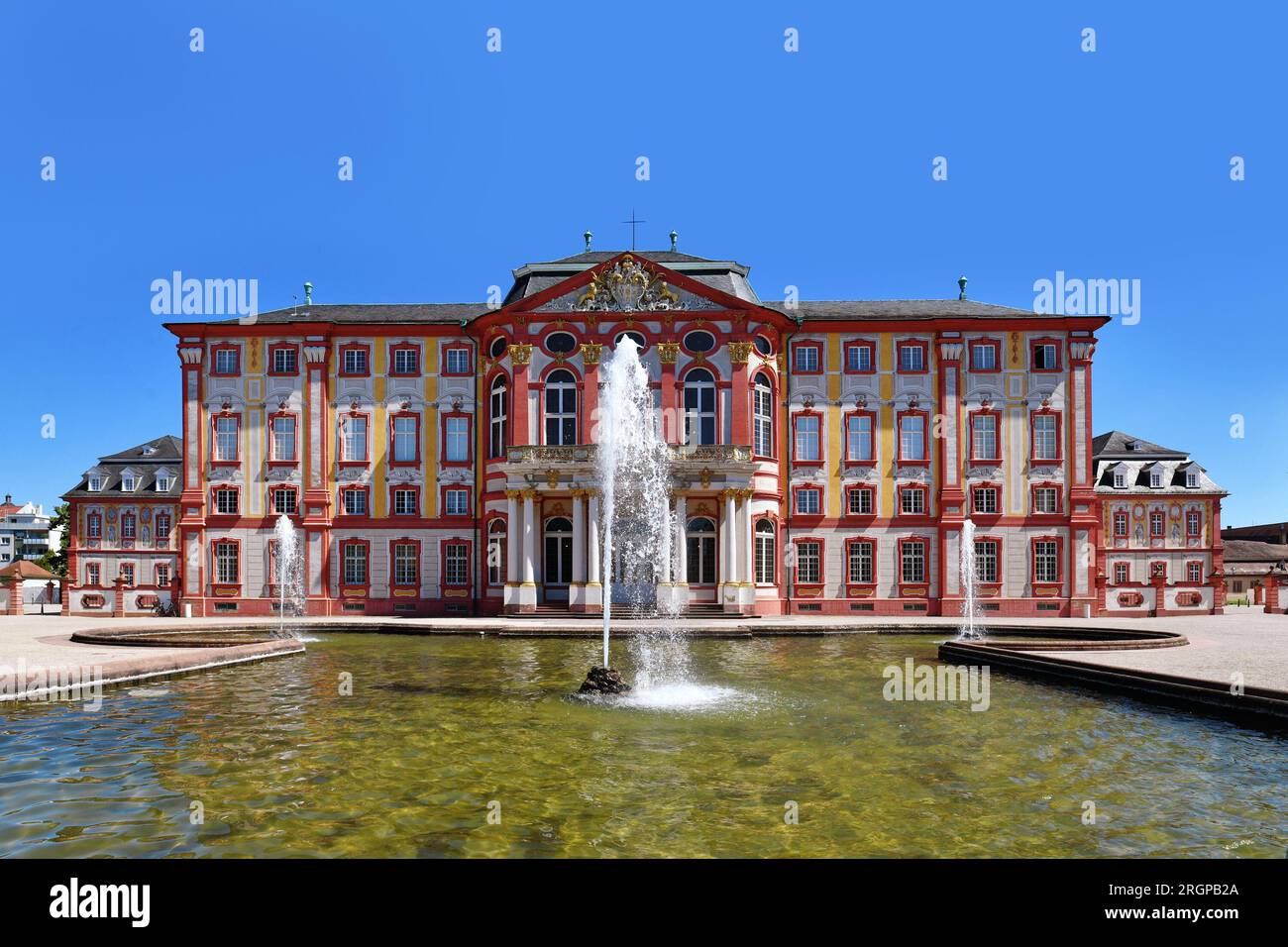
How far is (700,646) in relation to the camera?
28.9 m

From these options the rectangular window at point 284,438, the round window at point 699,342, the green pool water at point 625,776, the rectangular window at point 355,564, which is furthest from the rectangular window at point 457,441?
the green pool water at point 625,776

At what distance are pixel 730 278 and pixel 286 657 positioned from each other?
28.7 metres

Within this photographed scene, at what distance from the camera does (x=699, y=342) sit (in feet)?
136

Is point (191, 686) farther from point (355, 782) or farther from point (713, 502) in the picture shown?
point (713, 502)

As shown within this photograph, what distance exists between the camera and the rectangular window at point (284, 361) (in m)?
44.4

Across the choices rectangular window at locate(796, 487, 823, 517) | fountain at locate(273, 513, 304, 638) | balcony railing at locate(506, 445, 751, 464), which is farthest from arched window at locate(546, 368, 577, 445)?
fountain at locate(273, 513, 304, 638)

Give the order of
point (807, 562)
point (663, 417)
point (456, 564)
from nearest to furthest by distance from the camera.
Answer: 1. point (663, 417)
2. point (807, 562)
3. point (456, 564)

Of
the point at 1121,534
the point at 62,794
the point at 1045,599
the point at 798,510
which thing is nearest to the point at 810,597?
the point at 798,510

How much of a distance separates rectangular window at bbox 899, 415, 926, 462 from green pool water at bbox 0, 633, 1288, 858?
2606cm

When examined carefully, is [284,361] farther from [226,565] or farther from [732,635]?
[732,635]

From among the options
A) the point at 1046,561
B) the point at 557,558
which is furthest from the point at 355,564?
the point at 1046,561

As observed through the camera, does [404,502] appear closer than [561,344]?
No

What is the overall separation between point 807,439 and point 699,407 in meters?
6.31

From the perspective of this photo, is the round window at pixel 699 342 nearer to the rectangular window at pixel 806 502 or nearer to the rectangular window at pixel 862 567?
the rectangular window at pixel 806 502
